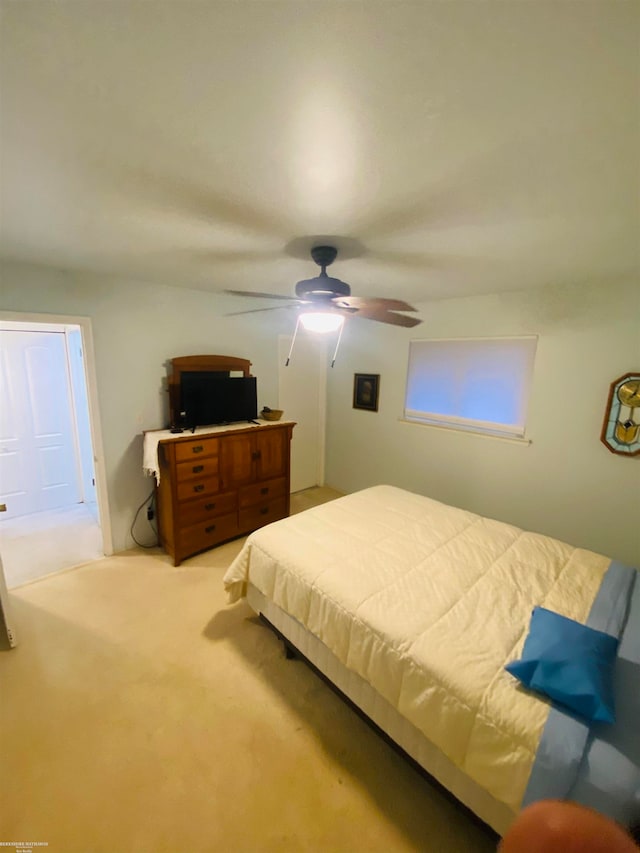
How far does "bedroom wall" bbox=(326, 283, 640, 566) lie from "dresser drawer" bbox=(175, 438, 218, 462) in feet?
6.44

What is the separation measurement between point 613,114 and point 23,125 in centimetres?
158

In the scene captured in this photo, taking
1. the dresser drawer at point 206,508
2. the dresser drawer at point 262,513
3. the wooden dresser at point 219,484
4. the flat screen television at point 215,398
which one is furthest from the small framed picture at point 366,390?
the dresser drawer at point 206,508

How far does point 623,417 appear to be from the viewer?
236 cm

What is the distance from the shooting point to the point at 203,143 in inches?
38.8

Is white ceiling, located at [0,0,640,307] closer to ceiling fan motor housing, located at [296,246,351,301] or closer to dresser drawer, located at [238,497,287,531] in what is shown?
ceiling fan motor housing, located at [296,246,351,301]

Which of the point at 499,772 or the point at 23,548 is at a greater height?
the point at 499,772

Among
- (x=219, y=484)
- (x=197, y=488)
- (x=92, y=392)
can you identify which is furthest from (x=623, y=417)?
(x=92, y=392)

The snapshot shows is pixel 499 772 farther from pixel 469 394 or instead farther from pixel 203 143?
pixel 469 394

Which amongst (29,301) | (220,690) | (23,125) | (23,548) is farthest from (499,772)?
(23,548)

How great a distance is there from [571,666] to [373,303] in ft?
5.30

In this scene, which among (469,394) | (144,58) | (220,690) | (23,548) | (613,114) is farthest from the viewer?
(469,394)

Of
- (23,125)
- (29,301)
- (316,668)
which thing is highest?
(23,125)

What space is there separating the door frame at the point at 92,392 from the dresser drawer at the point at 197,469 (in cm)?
70

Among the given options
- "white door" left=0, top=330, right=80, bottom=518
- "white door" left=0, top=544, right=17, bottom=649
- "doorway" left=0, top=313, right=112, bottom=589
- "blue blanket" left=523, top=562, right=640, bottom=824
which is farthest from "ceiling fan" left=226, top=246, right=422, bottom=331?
"white door" left=0, top=330, right=80, bottom=518
